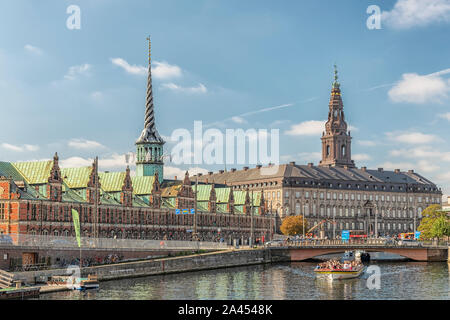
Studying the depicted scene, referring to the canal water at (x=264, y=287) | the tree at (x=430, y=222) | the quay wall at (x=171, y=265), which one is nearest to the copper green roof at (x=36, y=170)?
the quay wall at (x=171, y=265)

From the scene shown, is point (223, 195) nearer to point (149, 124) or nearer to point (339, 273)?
point (149, 124)

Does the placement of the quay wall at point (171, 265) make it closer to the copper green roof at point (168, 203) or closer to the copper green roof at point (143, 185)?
the copper green roof at point (168, 203)

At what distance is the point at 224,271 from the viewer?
107 m

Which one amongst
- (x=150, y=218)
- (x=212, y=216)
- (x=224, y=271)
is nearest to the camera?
(x=224, y=271)

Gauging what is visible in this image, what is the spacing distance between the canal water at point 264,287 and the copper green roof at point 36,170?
93.6ft

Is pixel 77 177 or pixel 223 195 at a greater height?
pixel 77 177

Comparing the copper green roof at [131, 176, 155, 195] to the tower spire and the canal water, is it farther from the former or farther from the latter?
the canal water

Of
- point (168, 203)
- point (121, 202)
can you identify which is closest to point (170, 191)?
point (168, 203)

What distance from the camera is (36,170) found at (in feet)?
365

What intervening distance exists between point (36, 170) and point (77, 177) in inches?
427

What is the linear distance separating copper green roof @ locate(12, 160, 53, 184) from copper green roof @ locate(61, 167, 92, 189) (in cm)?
905
